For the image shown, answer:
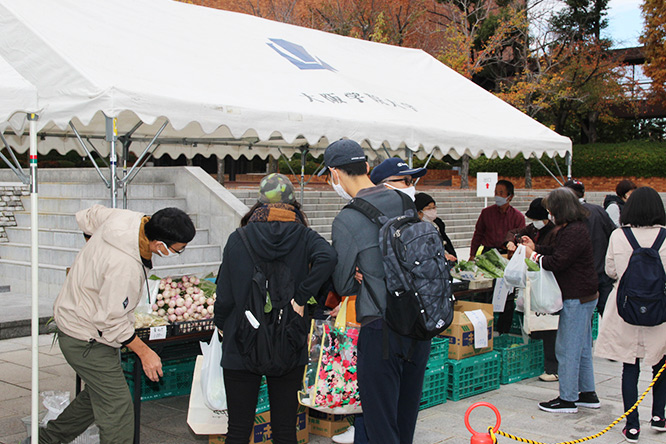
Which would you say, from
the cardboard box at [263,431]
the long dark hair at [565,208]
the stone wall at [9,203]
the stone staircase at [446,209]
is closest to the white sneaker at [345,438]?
the cardboard box at [263,431]

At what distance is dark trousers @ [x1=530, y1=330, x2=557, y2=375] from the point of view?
6738 mm

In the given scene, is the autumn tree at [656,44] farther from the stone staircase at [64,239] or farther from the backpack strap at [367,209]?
the backpack strap at [367,209]

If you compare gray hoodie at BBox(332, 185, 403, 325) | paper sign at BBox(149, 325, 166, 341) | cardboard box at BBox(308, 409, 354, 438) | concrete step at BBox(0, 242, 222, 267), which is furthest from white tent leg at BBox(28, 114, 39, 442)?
concrete step at BBox(0, 242, 222, 267)

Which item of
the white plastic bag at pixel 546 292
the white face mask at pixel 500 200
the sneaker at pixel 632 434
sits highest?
the white face mask at pixel 500 200

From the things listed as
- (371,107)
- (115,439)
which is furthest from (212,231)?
(115,439)

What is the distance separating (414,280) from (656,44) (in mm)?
31402

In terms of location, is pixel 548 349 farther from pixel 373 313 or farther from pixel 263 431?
pixel 373 313

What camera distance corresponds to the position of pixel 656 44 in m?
29.7

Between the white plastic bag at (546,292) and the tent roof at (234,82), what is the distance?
2032mm

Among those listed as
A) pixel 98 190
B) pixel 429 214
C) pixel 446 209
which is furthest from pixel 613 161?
pixel 429 214

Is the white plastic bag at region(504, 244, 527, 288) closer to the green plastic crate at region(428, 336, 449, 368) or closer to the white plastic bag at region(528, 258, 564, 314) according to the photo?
the white plastic bag at region(528, 258, 564, 314)

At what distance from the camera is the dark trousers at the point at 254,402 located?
10.5 feet

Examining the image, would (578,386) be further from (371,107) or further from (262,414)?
(371,107)

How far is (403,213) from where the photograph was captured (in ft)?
11.1
